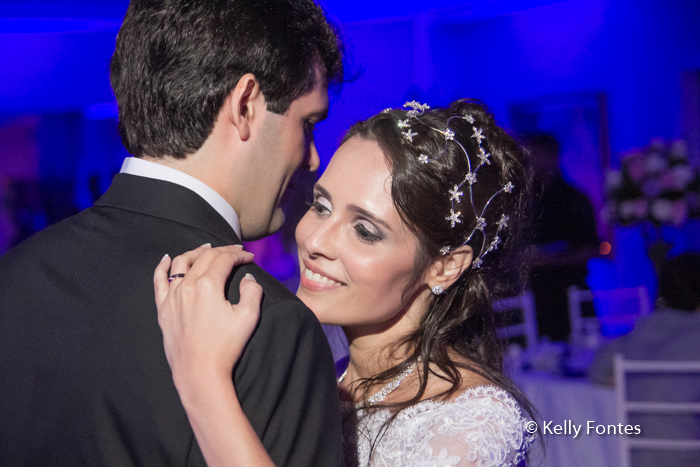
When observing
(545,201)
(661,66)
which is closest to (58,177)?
(545,201)

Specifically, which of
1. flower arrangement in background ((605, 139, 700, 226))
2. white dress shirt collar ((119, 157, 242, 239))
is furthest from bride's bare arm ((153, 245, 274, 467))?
flower arrangement in background ((605, 139, 700, 226))

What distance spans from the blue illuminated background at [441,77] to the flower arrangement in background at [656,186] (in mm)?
1163

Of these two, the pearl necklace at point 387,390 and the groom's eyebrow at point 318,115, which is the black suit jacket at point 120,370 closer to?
the groom's eyebrow at point 318,115

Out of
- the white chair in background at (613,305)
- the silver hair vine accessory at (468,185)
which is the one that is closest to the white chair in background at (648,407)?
the silver hair vine accessory at (468,185)

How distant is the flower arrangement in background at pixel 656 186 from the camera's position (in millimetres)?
4594

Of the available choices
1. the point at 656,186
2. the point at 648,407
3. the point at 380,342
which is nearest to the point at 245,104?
the point at 380,342

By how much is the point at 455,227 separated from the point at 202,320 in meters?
0.96

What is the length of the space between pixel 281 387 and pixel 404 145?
3.09 feet

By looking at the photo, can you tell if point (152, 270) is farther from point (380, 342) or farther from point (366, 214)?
point (380, 342)

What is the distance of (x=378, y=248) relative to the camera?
1682mm

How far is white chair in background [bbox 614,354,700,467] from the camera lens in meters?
3.05

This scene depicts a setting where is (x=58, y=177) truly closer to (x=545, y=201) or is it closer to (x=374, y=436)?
(x=545, y=201)

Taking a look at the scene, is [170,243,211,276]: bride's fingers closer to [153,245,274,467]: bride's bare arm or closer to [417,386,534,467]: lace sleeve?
[153,245,274,467]: bride's bare arm

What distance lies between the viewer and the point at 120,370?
0.99m
